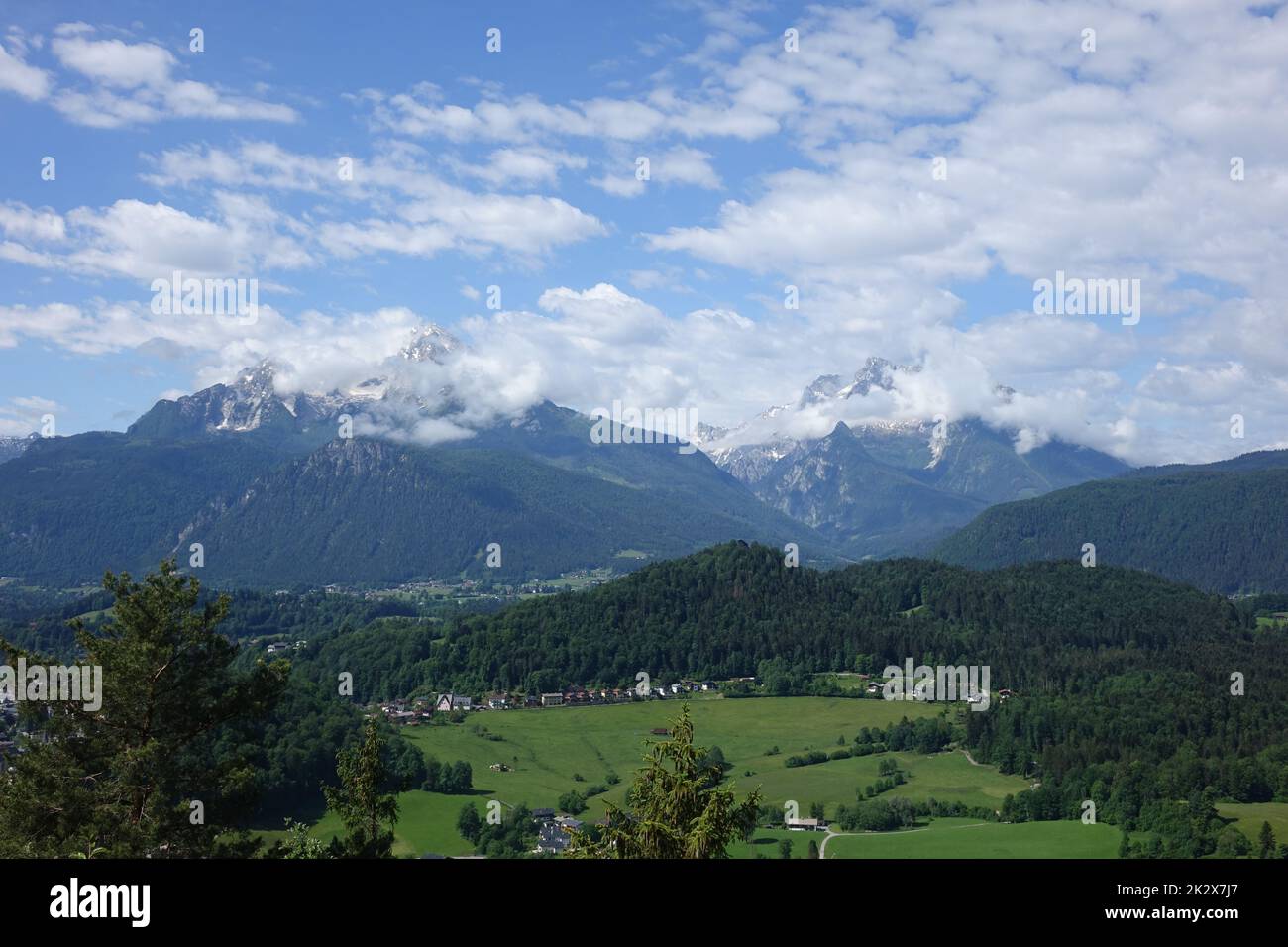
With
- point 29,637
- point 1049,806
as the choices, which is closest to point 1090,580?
point 1049,806

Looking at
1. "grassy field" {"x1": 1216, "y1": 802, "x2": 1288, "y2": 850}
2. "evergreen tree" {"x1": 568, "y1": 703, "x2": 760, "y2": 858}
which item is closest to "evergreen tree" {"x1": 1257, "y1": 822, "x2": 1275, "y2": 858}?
"grassy field" {"x1": 1216, "y1": 802, "x2": 1288, "y2": 850}

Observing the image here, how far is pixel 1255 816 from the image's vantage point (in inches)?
3182

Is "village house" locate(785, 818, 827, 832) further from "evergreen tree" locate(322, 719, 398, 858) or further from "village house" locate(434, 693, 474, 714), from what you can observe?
"village house" locate(434, 693, 474, 714)

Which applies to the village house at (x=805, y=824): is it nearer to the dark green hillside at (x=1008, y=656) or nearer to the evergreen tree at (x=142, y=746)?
the dark green hillside at (x=1008, y=656)

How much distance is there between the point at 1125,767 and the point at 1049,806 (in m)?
13.9

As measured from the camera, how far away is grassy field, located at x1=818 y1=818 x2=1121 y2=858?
2677 inches

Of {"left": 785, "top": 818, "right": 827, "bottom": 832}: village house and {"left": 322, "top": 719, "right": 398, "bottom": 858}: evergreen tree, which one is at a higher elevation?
{"left": 322, "top": 719, "right": 398, "bottom": 858}: evergreen tree

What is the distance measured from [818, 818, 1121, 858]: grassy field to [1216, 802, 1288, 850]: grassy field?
9.97 meters

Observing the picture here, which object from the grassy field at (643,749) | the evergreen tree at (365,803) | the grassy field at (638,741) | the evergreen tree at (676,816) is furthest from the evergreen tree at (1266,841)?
the evergreen tree at (365,803)

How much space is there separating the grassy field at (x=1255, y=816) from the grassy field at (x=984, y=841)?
32.7 ft

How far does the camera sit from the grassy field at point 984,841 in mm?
68000
